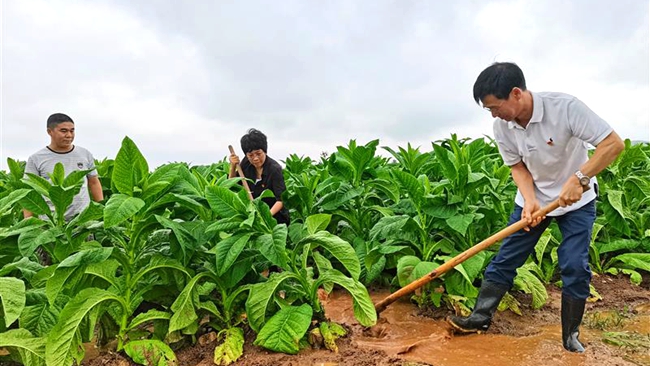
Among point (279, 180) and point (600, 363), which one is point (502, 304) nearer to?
point (600, 363)

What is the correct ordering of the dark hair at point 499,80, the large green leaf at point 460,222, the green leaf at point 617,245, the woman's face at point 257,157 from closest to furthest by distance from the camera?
the dark hair at point 499,80 → the large green leaf at point 460,222 → the woman's face at point 257,157 → the green leaf at point 617,245

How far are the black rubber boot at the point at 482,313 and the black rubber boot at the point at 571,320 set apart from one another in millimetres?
466

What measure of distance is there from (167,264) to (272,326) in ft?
2.44

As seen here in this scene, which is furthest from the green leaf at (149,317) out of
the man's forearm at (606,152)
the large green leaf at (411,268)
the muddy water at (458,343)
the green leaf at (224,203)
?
the man's forearm at (606,152)

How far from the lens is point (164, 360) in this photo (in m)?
2.98

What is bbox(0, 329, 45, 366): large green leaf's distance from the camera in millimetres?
2793

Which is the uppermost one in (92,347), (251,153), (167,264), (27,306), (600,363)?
(251,153)

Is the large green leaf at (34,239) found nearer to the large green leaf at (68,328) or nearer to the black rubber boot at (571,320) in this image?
the large green leaf at (68,328)

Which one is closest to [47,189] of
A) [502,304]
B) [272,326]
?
[272,326]

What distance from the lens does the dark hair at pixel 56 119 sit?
484 centimetres

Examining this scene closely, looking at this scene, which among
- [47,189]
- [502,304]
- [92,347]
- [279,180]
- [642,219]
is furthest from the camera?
[642,219]

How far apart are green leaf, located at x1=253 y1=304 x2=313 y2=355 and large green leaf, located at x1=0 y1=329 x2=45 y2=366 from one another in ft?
3.97

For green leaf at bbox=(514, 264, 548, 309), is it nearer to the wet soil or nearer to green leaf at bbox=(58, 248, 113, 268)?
the wet soil

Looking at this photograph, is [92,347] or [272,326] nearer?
[272,326]
